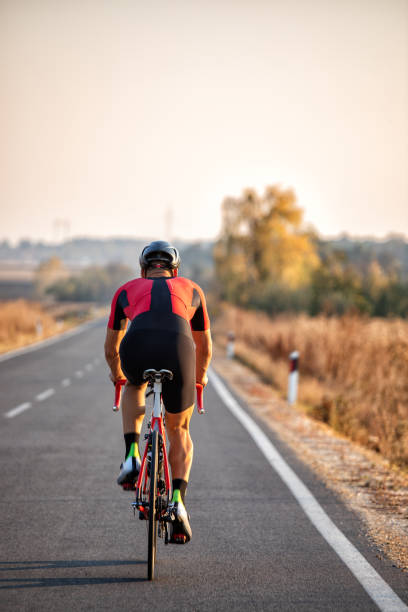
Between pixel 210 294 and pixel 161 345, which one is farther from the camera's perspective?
pixel 210 294

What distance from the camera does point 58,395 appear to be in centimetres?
1341

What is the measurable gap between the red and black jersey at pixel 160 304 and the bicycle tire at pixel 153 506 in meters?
0.67

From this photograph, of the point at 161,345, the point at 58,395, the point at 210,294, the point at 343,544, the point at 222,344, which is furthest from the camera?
the point at 210,294

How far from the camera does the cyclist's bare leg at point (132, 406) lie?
14.6 feet

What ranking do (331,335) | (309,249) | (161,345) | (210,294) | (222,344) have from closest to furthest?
(161,345) → (331,335) → (222,344) → (309,249) → (210,294)

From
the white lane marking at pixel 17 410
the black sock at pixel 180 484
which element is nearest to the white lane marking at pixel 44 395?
the white lane marking at pixel 17 410

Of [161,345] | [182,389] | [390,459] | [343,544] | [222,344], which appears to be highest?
[161,345]

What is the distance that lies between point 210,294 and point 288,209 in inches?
398

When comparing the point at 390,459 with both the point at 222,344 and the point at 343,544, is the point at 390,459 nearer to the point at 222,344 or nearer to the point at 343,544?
the point at 343,544

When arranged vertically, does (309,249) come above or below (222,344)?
above

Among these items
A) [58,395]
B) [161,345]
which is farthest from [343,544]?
[58,395]

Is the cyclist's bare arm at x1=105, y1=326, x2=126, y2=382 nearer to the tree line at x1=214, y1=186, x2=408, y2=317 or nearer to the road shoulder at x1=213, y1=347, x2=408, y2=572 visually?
the road shoulder at x1=213, y1=347, x2=408, y2=572

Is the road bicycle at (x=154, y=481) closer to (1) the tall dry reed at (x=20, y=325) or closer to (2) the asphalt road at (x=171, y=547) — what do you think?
(2) the asphalt road at (x=171, y=547)

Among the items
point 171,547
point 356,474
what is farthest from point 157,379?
point 356,474
